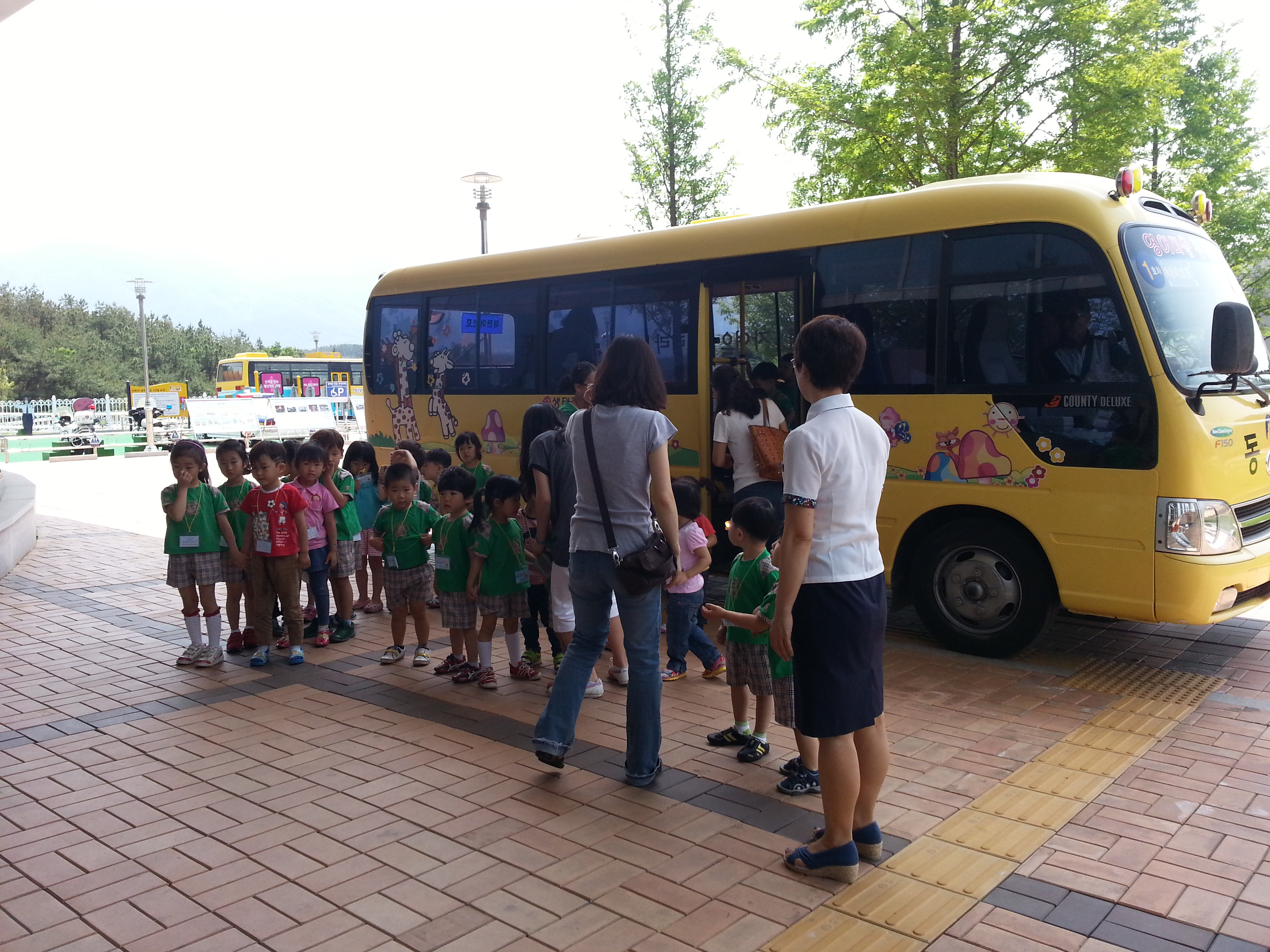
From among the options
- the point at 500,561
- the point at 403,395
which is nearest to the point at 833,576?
the point at 500,561

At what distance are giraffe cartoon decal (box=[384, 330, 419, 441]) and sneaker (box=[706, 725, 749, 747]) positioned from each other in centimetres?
680

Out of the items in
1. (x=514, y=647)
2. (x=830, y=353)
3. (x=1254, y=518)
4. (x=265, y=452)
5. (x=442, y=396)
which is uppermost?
(x=830, y=353)

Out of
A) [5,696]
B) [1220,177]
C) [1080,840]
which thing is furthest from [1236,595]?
[1220,177]

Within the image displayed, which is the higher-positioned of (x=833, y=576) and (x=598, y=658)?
(x=833, y=576)

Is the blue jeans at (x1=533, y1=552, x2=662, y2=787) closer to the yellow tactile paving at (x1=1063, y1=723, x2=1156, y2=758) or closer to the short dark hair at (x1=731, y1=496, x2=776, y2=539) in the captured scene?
the short dark hair at (x1=731, y1=496, x2=776, y2=539)

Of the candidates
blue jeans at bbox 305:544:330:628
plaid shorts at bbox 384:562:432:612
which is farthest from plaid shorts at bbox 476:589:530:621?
blue jeans at bbox 305:544:330:628

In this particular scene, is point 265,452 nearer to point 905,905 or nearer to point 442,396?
point 442,396

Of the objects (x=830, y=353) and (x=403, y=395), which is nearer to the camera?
(x=830, y=353)

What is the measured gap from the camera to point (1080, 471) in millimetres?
5867

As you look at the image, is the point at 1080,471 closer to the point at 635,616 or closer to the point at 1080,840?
the point at 1080,840

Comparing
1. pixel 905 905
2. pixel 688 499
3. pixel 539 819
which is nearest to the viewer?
pixel 905 905

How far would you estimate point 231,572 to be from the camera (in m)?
6.52

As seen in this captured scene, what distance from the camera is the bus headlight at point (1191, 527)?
18.2 feet

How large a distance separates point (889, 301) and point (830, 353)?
12.2 feet
